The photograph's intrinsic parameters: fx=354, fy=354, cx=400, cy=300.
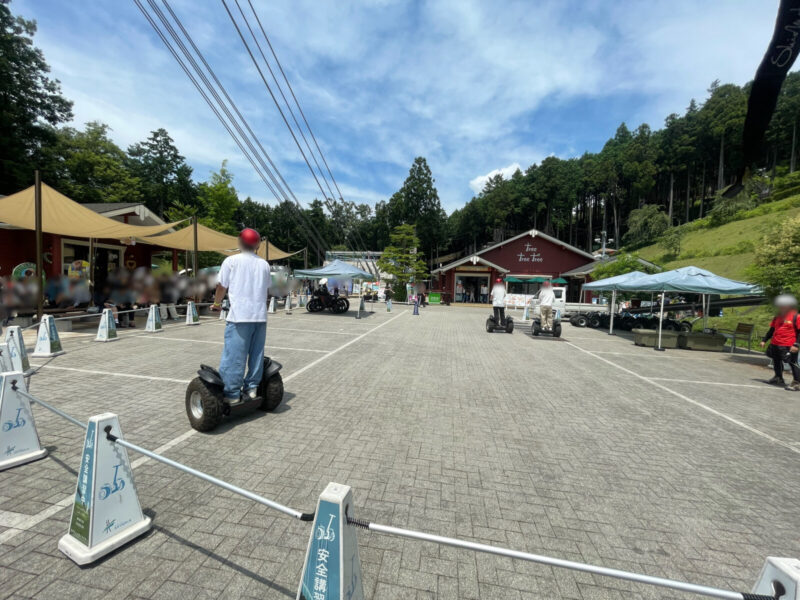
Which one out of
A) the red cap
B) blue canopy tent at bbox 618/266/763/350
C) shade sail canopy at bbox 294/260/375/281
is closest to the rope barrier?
the red cap

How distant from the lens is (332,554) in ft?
5.19

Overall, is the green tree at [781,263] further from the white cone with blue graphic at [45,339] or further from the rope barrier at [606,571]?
the white cone with blue graphic at [45,339]

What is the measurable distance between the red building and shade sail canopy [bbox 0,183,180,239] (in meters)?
26.2

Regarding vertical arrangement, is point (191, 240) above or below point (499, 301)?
above

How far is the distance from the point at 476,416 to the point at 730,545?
8.65 ft

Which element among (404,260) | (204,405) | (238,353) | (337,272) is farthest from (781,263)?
(404,260)

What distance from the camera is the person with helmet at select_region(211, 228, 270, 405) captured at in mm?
3896

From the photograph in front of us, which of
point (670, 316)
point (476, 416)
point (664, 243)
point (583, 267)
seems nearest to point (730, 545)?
point (476, 416)

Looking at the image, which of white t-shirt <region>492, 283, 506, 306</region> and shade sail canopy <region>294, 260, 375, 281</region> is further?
shade sail canopy <region>294, 260, 375, 281</region>

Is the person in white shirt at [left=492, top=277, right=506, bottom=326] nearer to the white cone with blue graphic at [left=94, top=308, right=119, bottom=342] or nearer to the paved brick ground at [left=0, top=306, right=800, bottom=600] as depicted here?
the paved brick ground at [left=0, top=306, right=800, bottom=600]

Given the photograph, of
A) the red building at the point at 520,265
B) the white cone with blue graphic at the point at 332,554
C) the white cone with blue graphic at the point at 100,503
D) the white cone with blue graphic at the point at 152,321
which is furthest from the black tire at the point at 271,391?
the red building at the point at 520,265

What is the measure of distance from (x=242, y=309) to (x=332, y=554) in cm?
290

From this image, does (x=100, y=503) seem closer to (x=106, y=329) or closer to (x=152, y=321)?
(x=106, y=329)

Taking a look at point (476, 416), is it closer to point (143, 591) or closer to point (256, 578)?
point (256, 578)
